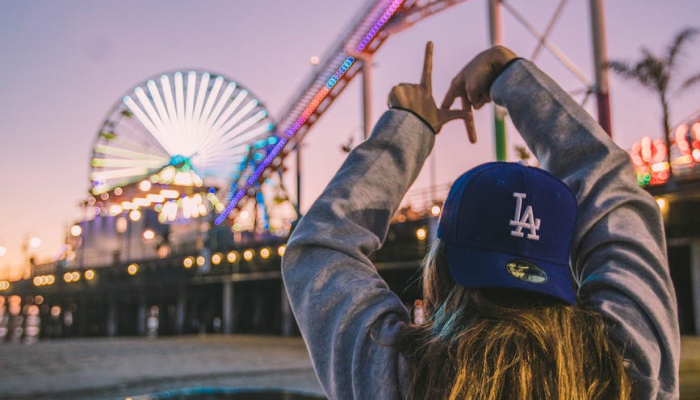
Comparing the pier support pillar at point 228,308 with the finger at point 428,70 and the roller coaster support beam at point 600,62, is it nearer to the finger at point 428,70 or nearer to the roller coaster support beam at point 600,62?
the roller coaster support beam at point 600,62

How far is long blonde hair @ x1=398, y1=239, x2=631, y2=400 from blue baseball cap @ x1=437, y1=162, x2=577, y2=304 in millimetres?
35

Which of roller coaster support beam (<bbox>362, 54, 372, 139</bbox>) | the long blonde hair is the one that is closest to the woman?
the long blonde hair

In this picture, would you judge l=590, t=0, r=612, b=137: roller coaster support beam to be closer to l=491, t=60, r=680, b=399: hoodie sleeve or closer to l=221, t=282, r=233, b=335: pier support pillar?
l=491, t=60, r=680, b=399: hoodie sleeve

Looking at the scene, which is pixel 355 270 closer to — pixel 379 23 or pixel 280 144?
pixel 379 23

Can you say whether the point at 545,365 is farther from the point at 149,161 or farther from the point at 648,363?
the point at 149,161

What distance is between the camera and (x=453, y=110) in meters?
1.44

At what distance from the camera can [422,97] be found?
139cm

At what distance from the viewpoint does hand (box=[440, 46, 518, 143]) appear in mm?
1431

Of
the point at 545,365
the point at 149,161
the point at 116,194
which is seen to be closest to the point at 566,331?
the point at 545,365

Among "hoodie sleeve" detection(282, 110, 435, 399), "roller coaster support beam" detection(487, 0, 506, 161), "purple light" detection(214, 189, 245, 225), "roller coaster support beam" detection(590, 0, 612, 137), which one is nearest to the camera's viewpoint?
"hoodie sleeve" detection(282, 110, 435, 399)

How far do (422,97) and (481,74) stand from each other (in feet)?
0.50

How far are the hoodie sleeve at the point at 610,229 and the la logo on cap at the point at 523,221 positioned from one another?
0.66 ft

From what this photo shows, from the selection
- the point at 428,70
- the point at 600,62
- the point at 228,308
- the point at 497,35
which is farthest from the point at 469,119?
the point at 228,308

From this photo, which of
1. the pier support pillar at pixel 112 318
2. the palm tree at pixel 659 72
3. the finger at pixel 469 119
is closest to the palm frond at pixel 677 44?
the palm tree at pixel 659 72
